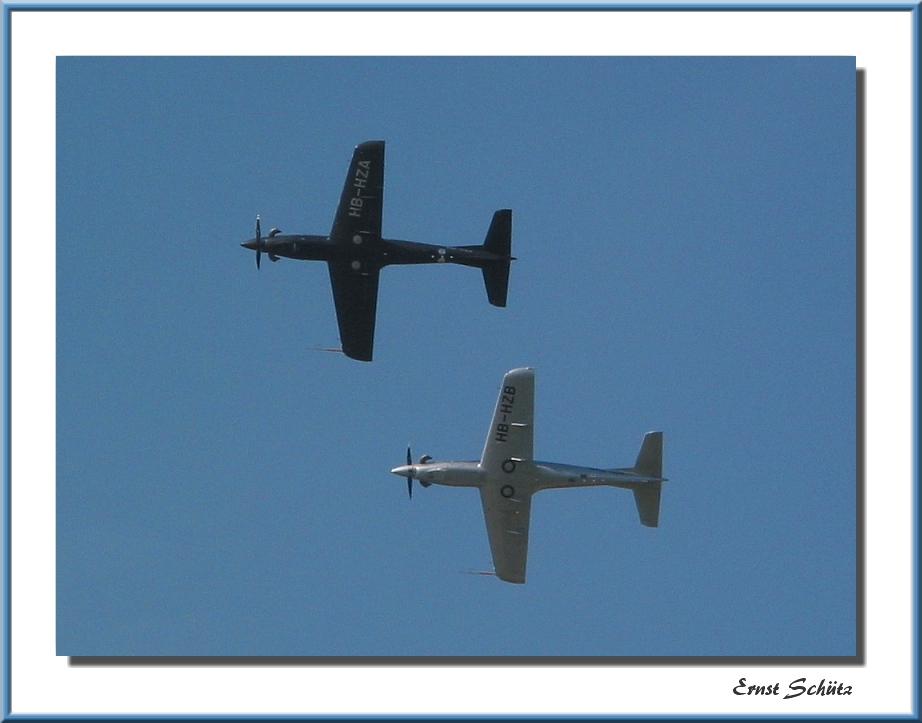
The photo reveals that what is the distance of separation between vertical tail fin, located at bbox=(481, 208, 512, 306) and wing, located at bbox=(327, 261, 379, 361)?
13.3 ft

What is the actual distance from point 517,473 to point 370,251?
9.15 metres

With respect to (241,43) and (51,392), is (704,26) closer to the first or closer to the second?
(241,43)

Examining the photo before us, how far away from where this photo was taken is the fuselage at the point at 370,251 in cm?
5091

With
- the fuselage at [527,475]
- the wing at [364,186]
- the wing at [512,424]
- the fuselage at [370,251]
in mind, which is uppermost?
the wing at [364,186]

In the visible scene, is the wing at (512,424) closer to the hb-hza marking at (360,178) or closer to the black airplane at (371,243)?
the black airplane at (371,243)

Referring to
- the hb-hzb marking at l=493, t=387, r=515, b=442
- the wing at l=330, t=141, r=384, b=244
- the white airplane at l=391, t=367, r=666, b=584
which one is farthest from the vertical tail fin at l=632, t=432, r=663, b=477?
the wing at l=330, t=141, r=384, b=244

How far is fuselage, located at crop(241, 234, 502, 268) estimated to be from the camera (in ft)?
167

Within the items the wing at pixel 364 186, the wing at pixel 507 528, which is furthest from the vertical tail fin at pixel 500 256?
the wing at pixel 507 528

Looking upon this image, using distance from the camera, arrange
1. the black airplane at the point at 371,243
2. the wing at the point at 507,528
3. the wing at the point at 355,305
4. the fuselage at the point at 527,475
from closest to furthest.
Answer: the fuselage at the point at 527,475 < the wing at the point at 507,528 < the black airplane at the point at 371,243 < the wing at the point at 355,305

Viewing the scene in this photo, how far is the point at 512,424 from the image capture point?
165ft

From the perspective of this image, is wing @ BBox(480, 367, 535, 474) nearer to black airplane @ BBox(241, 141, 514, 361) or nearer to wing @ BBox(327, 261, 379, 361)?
black airplane @ BBox(241, 141, 514, 361)

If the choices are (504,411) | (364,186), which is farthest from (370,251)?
(504,411)

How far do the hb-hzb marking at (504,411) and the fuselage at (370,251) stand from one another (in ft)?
15.1

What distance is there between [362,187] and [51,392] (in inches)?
745
